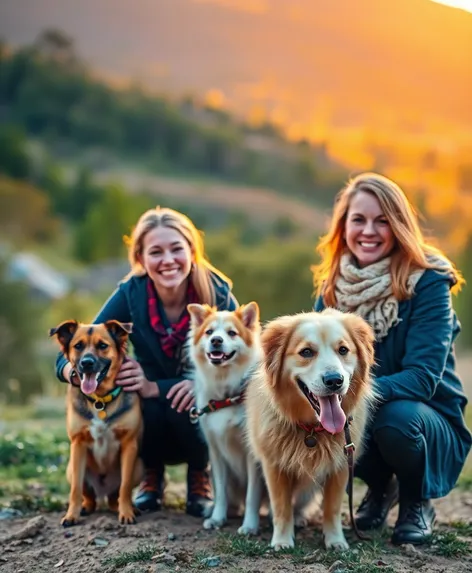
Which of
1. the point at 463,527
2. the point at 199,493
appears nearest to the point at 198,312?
the point at 199,493

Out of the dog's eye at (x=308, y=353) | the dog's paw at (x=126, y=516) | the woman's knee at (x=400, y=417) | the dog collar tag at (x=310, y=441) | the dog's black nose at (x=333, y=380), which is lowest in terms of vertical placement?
the dog's paw at (x=126, y=516)

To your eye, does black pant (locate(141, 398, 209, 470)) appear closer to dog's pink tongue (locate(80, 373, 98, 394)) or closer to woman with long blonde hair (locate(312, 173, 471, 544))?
dog's pink tongue (locate(80, 373, 98, 394))

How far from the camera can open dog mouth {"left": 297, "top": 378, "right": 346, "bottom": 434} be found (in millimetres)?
3721

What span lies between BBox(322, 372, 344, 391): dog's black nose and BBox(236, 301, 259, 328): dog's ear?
1201 millimetres

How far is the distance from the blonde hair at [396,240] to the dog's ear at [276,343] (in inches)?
32.1

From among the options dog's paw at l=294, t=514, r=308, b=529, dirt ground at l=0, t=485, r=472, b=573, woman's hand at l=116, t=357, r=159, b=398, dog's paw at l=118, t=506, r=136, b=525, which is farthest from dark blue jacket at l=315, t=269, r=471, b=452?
dog's paw at l=118, t=506, r=136, b=525

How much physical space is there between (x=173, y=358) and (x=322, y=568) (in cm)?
185

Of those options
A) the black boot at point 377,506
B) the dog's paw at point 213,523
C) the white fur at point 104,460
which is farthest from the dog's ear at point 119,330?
the black boot at point 377,506

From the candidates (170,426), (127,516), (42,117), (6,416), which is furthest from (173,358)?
(42,117)

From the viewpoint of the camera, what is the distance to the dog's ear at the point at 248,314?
15.4 feet

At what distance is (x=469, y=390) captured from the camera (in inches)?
582

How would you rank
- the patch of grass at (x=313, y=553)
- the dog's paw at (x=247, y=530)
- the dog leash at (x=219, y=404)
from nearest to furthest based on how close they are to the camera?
the patch of grass at (x=313, y=553) < the dog's paw at (x=247, y=530) < the dog leash at (x=219, y=404)

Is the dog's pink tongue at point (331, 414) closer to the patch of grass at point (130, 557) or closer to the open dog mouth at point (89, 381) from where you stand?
the patch of grass at point (130, 557)

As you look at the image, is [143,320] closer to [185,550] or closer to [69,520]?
[69,520]
